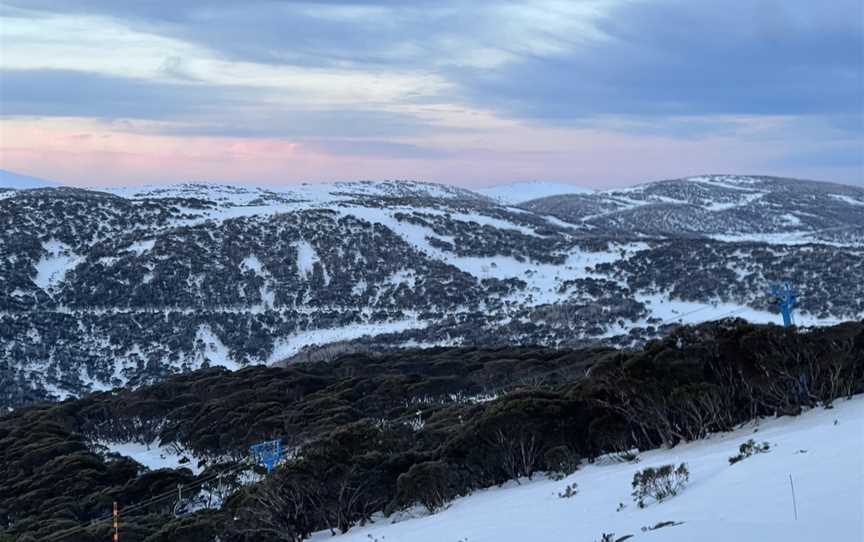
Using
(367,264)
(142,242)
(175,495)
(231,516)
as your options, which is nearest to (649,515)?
(231,516)

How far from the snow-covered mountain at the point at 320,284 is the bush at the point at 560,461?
33734 mm

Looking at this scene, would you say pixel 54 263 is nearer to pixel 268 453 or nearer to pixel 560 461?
pixel 268 453

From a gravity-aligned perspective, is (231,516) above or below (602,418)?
below

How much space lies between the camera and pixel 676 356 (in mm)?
18672

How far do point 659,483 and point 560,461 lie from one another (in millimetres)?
5684

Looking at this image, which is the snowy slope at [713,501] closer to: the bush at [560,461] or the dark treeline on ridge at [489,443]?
the bush at [560,461]

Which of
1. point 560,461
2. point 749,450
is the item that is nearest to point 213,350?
point 560,461

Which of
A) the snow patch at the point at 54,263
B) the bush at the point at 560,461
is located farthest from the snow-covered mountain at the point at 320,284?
the bush at the point at 560,461

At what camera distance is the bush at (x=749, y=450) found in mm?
12905

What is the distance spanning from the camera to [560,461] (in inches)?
698

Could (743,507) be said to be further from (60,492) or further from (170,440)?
(170,440)

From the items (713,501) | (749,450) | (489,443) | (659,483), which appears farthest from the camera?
(489,443)

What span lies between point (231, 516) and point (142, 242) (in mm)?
63350

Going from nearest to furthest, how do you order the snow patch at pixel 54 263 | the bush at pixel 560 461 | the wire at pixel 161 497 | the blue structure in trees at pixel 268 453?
the bush at pixel 560 461 < the wire at pixel 161 497 < the blue structure in trees at pixel 268 453 < the snow patch at pixel 54 263
